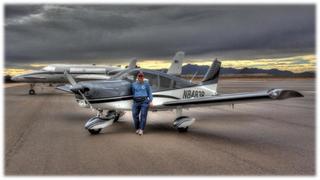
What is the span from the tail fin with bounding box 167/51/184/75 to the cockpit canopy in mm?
32755

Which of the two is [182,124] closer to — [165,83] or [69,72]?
[165,83]

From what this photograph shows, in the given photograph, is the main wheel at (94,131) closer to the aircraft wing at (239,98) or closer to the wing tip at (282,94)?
the aircraft wing at (239,98)

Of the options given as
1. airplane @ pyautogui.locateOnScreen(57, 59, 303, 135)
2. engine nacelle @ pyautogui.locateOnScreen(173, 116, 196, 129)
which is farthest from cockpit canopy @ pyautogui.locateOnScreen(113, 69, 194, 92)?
engine nacelle @ pyautogui.locateOnScreen(173, 116, 196, 129)

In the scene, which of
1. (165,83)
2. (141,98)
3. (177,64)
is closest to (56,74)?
(177,64)

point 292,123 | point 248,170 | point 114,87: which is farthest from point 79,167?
point 292,123

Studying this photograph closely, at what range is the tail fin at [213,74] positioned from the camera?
14.9 m

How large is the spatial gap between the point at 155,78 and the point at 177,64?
111ft

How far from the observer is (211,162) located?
740cm

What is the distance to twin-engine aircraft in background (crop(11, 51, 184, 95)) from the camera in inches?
1469

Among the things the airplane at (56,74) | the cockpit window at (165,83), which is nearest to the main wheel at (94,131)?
the cockpit window at (165,83)

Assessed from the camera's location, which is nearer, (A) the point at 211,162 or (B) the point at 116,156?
(A) the point at 211,162

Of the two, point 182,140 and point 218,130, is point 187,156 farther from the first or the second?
point 218,130

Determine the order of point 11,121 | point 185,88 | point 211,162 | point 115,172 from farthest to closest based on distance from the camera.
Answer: point 11,121
point 185,88
point 211,162
point 115,172

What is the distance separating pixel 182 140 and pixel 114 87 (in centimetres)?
272
